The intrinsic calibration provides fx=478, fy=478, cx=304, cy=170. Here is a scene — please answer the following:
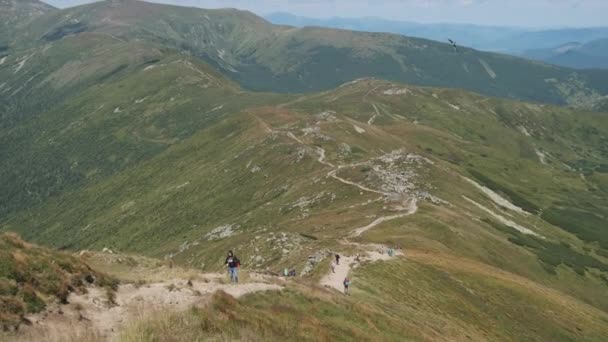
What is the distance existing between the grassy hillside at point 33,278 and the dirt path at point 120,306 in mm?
634

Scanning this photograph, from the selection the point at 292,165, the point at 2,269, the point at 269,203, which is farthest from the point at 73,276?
the point at 292,165

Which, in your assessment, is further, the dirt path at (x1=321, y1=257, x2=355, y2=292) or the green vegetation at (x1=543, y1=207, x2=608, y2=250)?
the green vegetation at (x1=543, y1=207, x2=608, y2=250)

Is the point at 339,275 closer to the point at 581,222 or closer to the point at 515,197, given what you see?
the point at 515,197

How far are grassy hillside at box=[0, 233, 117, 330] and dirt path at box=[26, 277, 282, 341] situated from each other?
634 millimetres

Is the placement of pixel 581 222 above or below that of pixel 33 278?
below

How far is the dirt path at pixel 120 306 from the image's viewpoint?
816 inches

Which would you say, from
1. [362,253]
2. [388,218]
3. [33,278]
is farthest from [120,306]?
[388,218]

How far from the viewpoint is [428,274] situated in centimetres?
5988

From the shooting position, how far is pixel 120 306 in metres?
25.6

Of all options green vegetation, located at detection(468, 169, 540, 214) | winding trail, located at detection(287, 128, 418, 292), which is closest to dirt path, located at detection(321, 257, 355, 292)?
winding trail, located at detection(287, 128, 418, 292)

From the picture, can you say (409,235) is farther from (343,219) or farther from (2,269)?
(2,269)

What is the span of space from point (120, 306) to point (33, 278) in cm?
451

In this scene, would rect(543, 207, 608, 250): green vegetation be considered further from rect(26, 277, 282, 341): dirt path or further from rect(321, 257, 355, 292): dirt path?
rect(26, 277, 282, 341): dirt path

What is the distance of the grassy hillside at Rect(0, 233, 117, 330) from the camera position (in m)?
20.5
